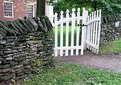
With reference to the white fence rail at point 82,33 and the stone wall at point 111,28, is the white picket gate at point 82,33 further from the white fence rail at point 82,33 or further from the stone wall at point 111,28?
the stone wall at point 111,28

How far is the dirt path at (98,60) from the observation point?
6.79m

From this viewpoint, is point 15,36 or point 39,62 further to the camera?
point 39,62

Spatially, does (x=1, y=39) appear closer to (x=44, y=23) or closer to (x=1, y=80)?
(x=1, y=80)

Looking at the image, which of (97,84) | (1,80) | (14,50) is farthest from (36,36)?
(97,84)

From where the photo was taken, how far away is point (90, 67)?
651 cm

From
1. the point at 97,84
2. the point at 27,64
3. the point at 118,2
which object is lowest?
the point at 97,84

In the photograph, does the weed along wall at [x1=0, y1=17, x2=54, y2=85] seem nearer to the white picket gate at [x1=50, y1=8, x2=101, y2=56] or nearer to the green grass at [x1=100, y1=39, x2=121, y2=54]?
the white picket gate at [x1=50, y1=8, x2=101, y2=56]

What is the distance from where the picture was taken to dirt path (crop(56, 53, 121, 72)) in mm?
6794

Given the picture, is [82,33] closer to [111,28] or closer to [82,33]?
[82,33]

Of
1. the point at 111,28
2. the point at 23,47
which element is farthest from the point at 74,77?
the point at 111,28

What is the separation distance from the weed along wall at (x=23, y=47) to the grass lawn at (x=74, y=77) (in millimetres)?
252

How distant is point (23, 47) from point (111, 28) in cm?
532

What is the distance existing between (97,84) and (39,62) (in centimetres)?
142

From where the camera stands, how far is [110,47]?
8.97m
